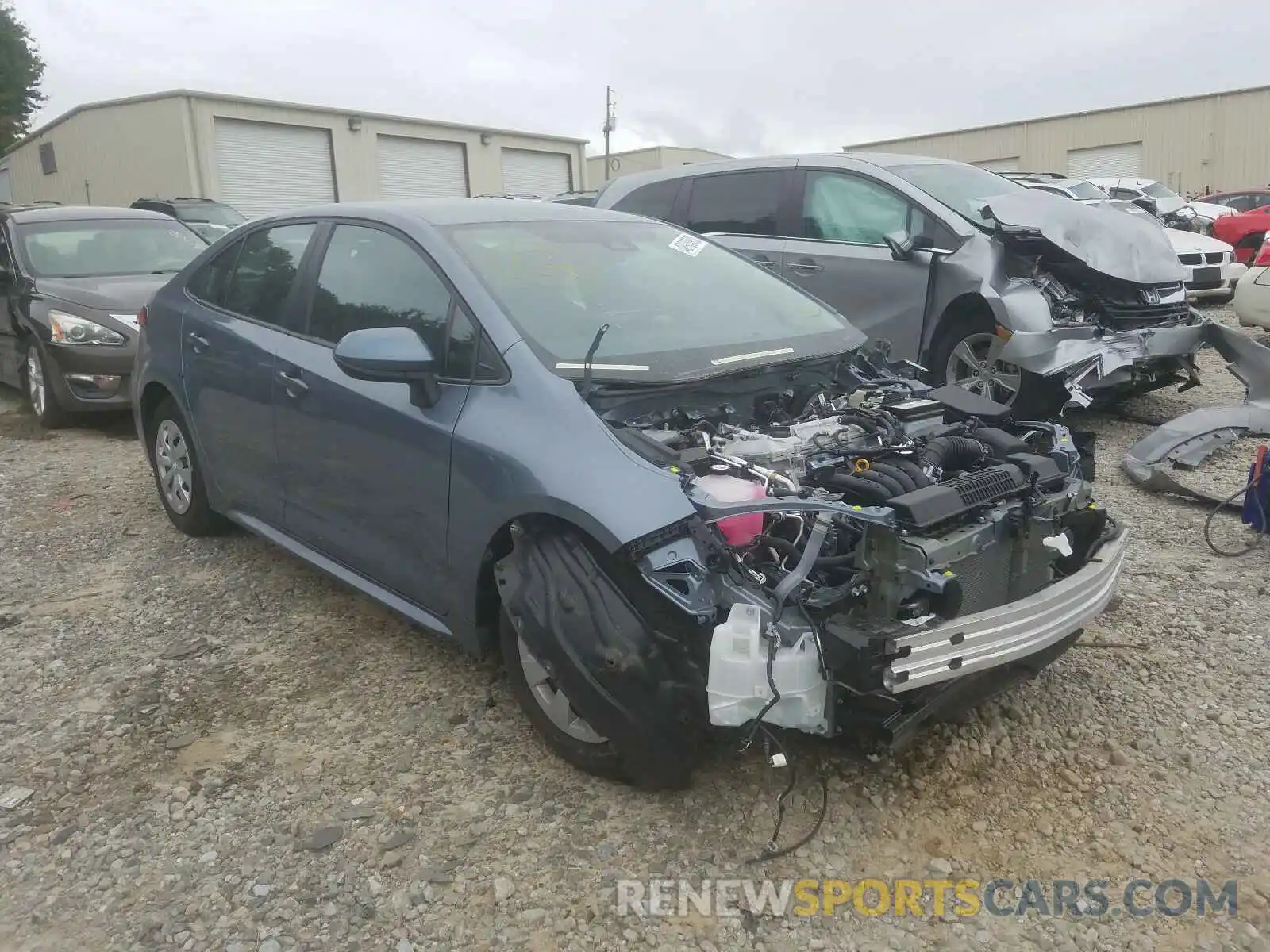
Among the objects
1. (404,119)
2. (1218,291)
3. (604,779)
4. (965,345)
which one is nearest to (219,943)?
(604,779)

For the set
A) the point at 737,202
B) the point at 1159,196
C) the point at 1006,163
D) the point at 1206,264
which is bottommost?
the point at 1206,264

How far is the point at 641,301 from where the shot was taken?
3.49 meters

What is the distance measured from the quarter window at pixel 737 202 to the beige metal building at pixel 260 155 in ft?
72.1

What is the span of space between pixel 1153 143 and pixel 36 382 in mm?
36571

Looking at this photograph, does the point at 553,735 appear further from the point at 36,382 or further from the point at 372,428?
the point at 36,382

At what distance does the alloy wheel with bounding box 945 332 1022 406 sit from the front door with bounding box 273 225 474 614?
3.69 metres

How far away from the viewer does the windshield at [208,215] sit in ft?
60.0

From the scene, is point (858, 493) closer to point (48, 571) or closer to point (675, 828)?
point (675, 828)

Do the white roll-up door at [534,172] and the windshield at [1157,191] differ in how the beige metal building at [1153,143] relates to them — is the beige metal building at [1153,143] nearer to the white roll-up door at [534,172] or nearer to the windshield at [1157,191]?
the white roll-up door at [534,172]

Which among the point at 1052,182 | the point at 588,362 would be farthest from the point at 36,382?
the point at 1052,182

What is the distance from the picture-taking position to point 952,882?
8.07 ft

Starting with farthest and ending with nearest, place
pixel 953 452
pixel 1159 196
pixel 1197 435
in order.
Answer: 1. pixel 1159 196
2. pixel 1197 435
3. pixel 953 452

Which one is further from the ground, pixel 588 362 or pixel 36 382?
pixel 588 362

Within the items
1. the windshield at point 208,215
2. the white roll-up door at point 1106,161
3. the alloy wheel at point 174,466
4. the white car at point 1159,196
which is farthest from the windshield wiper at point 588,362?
the white roll-up door at point 1106,161
